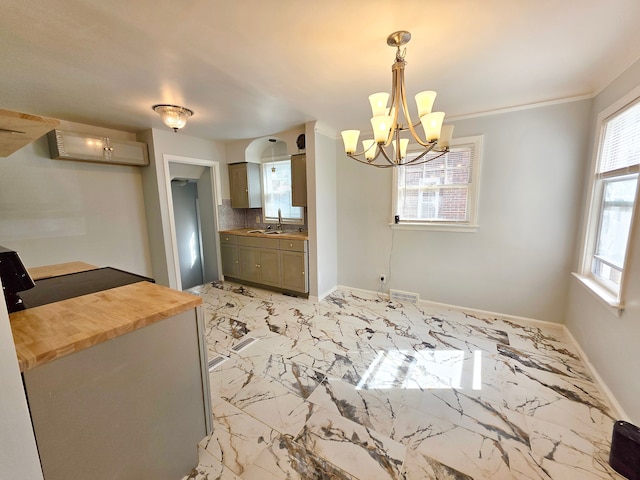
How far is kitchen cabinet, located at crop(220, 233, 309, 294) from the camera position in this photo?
3.67 meters

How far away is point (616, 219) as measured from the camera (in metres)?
2.04

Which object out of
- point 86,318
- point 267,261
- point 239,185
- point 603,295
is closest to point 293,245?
point 267,261

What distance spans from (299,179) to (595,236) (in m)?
3.25

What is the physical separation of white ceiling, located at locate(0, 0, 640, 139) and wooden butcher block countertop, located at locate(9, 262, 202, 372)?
1.52m

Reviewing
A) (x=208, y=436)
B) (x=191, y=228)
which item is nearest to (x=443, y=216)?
(x=208, y=436)

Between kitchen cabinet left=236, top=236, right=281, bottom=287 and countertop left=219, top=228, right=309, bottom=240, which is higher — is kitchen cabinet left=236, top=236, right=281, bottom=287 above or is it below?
below

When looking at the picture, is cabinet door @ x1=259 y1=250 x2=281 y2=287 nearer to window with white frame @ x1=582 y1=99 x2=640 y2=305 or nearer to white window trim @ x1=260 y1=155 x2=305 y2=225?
white window trim @ x1=260 y1=155 x2=305 y2=225

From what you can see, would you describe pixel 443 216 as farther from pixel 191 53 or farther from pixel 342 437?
pixel 191 53

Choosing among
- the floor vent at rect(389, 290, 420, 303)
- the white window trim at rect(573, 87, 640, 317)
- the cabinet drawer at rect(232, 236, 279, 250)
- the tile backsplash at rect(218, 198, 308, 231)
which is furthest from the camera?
the tile backsplash at rect(218, 198, 308, 231)

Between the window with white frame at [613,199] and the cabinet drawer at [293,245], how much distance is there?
9.69 ft

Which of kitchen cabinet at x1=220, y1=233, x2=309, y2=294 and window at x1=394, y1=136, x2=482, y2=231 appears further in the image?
kitchen cabinet at x1=220, y1=233, x2=309, y2=294

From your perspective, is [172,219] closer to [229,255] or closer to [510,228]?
[229,255]

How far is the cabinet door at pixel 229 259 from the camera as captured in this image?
4340 mm

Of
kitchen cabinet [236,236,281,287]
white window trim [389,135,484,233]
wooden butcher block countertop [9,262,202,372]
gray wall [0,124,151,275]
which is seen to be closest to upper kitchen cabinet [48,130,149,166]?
gray wall [0,124,151,275]
